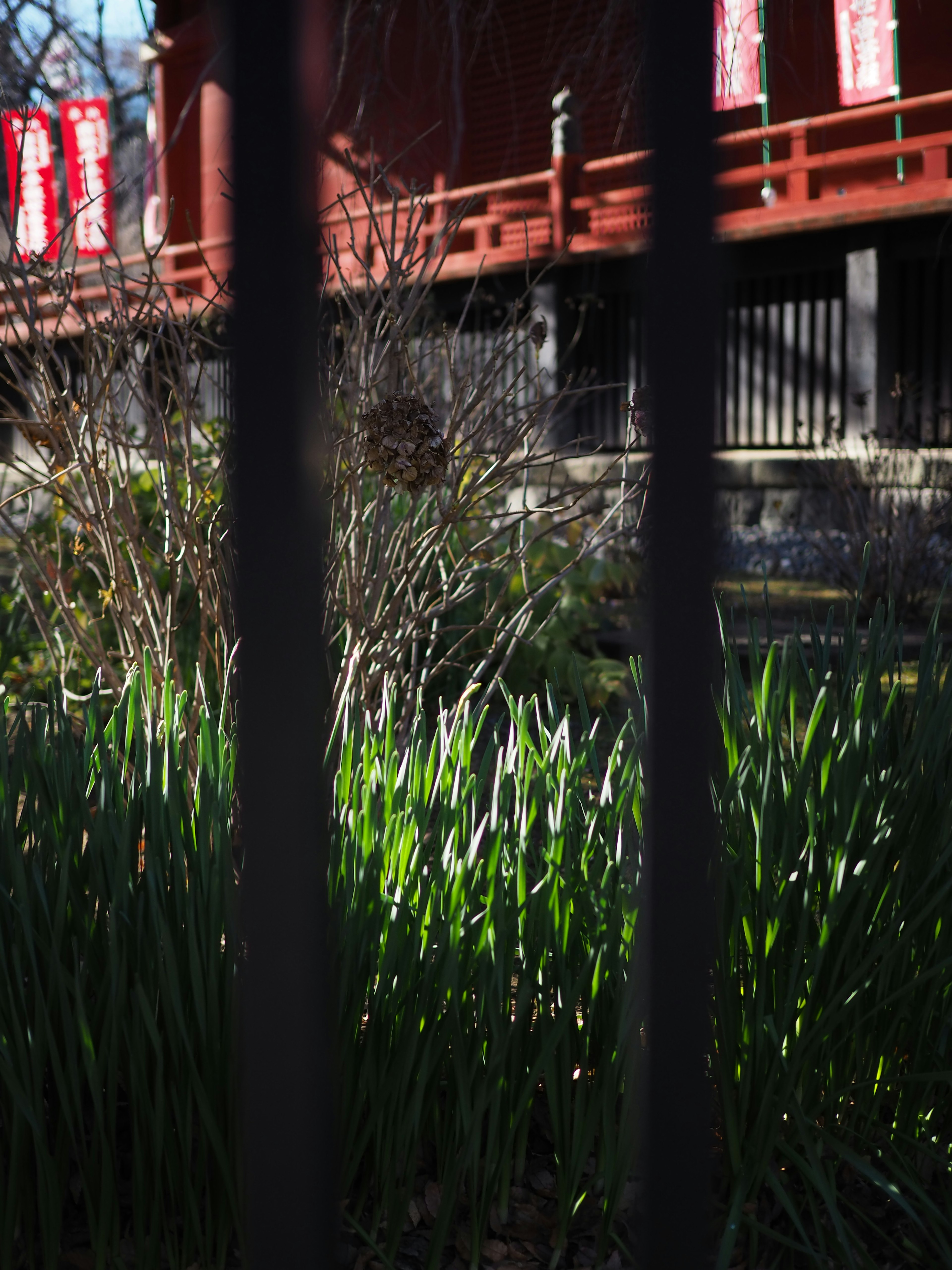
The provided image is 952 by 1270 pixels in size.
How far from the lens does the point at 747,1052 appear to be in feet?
4.58

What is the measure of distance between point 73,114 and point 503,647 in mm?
8960

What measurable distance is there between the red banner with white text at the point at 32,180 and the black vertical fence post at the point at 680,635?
1514 mm

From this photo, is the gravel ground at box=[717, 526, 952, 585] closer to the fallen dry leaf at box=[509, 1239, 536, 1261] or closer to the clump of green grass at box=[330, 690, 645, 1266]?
the clump of green grass at box=[330, 690, 645, 1266]

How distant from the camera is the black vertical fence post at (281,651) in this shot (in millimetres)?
718

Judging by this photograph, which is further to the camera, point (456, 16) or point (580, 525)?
point (580, 525)

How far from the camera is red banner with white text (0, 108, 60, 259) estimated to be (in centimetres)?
223

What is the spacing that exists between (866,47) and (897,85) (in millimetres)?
431

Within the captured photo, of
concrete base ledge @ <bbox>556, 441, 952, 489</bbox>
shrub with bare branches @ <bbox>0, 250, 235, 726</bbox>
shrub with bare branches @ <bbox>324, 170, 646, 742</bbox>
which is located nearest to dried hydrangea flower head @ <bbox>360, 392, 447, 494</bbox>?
shrub with bare branches @ <bbox>324, 170, 646, 742</bbox>

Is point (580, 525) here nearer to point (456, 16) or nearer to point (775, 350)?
point (456, 16)

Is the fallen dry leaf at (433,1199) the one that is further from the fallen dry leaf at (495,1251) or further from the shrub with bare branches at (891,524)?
the shrub with bare branches at (891,524)

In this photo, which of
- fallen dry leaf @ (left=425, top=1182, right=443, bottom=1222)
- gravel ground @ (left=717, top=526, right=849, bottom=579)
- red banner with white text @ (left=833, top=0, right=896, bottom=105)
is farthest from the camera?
red banner with white text @ (left=833, top=0, right=896, bottom=105)

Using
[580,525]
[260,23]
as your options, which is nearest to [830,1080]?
[260,23]

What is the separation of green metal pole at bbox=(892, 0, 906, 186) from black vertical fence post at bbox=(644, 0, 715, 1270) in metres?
9.01

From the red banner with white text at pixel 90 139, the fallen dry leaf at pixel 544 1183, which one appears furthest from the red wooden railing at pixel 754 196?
the fallen dry leaf at pixel 544 1183
